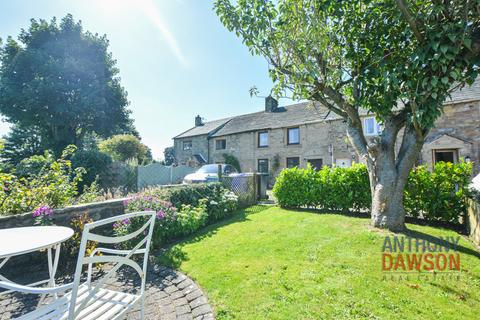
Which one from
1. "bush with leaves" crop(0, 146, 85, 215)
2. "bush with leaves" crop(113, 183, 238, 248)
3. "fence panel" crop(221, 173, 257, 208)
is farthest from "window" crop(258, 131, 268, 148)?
"bush with leaves" crop(0, 146, 85, 215)

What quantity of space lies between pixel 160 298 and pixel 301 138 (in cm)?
1527

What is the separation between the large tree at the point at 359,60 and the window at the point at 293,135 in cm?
1156

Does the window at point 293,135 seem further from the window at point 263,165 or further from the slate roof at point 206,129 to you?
the slate roof at point 206,129

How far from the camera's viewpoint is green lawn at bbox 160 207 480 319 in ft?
7.68

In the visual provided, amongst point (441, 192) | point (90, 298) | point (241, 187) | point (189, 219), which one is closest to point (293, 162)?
point (241, 187)

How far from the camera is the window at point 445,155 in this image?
11450 mm

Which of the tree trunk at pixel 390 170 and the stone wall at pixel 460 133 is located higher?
the stone wall at pixel 460 133

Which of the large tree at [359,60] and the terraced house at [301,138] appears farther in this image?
the terraced house at [301,138]

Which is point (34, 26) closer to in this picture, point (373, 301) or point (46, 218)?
point (46, 218)

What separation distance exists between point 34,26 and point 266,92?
18.3 m

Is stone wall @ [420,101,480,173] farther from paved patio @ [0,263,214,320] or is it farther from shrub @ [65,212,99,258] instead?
shrub @ [65,212,99,258]

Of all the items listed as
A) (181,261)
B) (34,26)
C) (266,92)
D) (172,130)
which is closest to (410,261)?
(181,261)

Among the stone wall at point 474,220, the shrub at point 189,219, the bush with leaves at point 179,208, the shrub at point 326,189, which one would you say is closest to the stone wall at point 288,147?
the shrub at point 326,189

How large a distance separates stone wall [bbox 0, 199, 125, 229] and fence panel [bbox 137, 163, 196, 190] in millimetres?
6628
